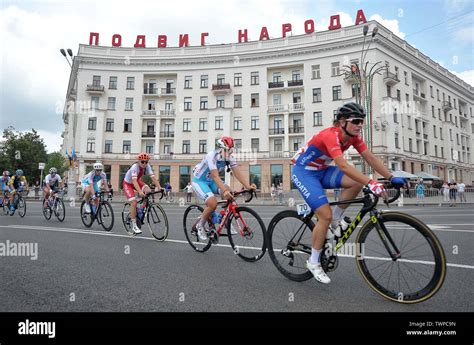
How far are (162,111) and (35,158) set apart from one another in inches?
811

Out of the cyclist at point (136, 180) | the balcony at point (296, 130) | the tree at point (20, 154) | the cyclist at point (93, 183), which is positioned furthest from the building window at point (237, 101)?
the cyclist at point (136, 180)

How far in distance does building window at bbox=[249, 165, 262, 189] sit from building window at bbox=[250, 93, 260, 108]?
8661mm

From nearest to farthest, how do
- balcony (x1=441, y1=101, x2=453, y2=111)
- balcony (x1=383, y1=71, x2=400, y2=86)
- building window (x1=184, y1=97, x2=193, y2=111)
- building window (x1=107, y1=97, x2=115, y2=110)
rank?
1. balcony (x1=383, y1=71, x2=400, y2=86)
2. building window (x1=107, y1=97, x2=115, y2=110)
3. building window (x1=184, y1=97, x2=193, y2=111)
4. balcony (x1=441, y1=101, x2=453, y2=111)

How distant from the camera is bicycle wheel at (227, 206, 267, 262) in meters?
4.48

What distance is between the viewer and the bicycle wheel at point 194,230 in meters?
5.37

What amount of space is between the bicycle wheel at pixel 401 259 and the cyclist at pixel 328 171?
1.35ft

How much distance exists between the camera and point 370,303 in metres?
2.79

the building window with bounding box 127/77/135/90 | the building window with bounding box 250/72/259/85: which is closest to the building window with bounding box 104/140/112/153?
the building window with bounding box 127/77/135/90

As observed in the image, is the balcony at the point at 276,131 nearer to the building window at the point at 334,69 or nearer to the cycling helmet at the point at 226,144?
the building window at the point at 334,69

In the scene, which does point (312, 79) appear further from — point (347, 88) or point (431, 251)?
point (431, 251)

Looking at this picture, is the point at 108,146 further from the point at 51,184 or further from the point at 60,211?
the point at 60,211

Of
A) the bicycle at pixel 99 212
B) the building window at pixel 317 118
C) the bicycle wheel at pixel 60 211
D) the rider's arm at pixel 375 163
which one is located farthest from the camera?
the building window at pixel 317 118

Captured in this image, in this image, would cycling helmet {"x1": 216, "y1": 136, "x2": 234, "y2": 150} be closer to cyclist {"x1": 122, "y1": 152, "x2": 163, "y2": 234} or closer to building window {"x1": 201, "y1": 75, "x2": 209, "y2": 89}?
cyclist {"x1": 122, "y1": 152, "x2": 163, "y2": 234}

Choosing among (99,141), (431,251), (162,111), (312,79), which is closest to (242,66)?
(312,79)
